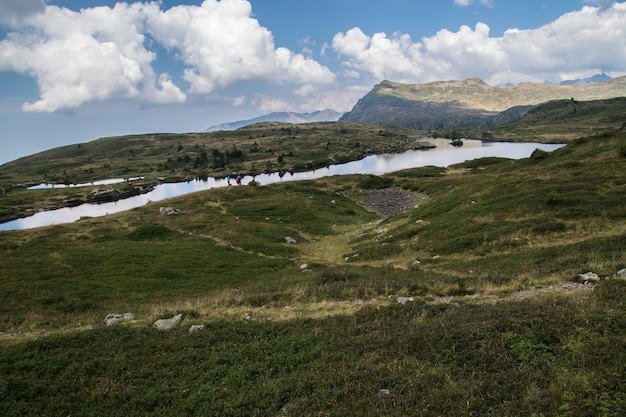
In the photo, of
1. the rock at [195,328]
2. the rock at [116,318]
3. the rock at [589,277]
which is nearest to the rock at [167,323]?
the rock at [195,328]

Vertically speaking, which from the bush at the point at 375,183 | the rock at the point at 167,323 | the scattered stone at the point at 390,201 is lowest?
the scattered stone at the point at 390,201

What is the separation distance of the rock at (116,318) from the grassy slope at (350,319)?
0.82 meters

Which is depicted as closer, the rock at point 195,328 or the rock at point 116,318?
the rock at point 195,328

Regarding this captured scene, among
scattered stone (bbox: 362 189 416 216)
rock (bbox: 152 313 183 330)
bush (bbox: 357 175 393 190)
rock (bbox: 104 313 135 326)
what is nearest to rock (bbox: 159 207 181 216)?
scattered stone (bbox: 362 189 416 216)

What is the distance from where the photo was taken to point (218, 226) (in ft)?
172

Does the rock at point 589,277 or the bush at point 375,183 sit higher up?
the bush at point 375,183

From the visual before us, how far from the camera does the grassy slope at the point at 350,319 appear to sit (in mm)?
9773

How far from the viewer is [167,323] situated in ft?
61.4

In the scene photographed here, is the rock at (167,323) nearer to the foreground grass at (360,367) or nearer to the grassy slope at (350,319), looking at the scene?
the grassy slope at (350,319)

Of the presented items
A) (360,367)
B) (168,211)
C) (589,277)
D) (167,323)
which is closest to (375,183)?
(168,211)

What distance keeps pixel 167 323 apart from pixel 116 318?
4.32 m

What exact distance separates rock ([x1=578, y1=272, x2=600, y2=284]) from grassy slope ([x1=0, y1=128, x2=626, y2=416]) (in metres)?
0.70

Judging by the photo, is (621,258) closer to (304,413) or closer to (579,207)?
(579,207)

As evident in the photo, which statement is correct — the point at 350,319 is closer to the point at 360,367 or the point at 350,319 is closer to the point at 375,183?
the point at 360,367
